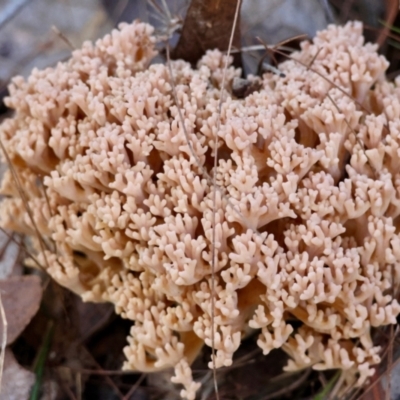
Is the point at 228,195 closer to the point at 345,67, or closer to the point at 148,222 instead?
the point at 148,222

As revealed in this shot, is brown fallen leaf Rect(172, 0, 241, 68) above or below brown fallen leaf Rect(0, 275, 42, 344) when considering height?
above

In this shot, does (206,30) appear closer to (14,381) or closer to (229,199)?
(229,199)

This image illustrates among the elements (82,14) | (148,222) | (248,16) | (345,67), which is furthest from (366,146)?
(82,14)

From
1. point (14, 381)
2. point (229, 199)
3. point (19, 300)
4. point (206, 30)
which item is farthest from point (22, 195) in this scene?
point (206, 30)

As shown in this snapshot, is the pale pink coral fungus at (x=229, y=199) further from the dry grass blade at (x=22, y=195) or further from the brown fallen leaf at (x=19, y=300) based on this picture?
the brown fallen leaf at (x=19, y=300)

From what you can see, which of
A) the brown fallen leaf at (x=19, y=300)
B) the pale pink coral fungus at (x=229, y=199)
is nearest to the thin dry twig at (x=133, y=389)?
the pale pink coral fungus at (x=229, y=199)

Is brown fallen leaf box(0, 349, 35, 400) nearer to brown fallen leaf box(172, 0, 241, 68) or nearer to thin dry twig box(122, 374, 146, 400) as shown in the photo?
thin dry twig box(122, 374, 146, 400)

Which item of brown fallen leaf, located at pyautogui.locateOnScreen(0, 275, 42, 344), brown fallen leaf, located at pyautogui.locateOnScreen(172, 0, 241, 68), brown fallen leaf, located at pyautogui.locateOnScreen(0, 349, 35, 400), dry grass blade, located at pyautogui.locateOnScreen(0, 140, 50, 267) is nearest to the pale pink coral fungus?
dry grass blade, located at pyautogui.locateOnScreen(0, 140, 50, 267)
